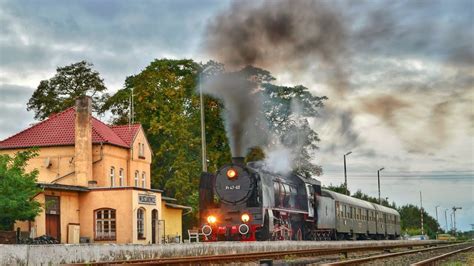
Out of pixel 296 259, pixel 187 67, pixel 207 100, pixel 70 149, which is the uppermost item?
pixel 187 67

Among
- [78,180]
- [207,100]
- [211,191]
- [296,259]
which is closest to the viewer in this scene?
[296,259]

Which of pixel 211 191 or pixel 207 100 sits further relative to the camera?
pixel 207 100

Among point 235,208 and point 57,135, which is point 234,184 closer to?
point 235,208

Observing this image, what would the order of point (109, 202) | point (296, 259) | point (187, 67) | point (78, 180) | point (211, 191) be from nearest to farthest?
point (296, 259), point (211, 191), point (109, 202), point (78, 180), point (187, 67)

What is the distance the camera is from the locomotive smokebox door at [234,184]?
31245 mm

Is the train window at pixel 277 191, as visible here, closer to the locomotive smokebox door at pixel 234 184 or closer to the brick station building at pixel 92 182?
the locomotive smokebox door at pixel 234 184

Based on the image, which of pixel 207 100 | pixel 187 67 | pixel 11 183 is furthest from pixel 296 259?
pixel 187 67

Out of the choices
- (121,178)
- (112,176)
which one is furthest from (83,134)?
(121,178)

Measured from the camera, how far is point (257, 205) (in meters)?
31.1

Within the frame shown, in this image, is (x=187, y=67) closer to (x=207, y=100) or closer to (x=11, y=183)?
(x=207, y=100)

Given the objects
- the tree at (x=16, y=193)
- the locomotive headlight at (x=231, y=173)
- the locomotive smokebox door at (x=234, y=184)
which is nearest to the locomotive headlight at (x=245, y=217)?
the locomotive smokebox door at (x=234, y=184)

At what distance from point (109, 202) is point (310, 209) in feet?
46.8

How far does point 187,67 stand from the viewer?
6762 centimetres

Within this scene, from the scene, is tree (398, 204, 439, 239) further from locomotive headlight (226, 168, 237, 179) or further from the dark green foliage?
locomotive headlight (226, 168, 237, 179)
